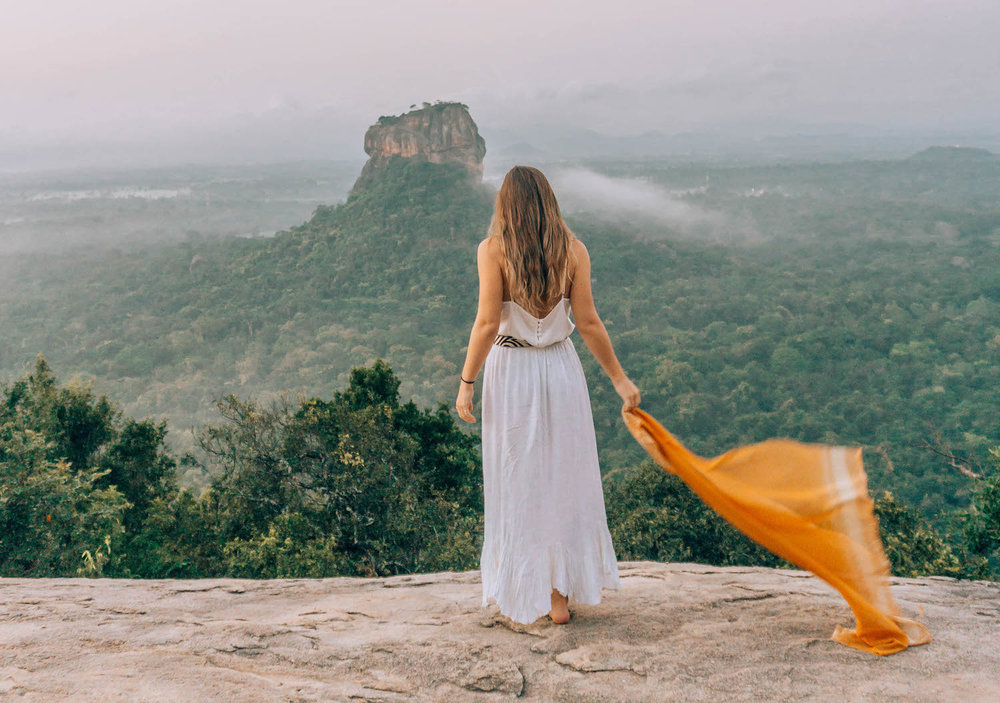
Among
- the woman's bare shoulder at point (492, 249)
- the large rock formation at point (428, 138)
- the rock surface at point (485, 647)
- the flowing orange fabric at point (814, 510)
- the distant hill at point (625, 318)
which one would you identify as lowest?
the distant hill at point (625, 318)

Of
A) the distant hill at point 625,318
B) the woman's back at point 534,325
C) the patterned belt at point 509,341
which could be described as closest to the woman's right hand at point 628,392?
the woman's back at point 534,325

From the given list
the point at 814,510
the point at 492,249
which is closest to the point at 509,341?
the point at 492,249

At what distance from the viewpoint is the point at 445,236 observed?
254 ft

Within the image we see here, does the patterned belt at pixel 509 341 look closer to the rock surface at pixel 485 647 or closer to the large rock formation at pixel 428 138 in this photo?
the rock surface at pixel 485 647

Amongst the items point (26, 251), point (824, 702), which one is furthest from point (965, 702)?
point (26, 251)

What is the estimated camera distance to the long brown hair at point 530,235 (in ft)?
11.3

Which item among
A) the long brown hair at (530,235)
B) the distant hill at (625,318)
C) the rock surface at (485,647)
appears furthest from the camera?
the distant hill at (625,318)

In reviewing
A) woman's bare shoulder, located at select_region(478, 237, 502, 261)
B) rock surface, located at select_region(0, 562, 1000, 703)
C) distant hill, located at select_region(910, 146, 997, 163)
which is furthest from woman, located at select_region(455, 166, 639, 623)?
distant hill, located at select_region(910, 146, 997, 163)

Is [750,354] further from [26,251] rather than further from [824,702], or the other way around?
[26,251]

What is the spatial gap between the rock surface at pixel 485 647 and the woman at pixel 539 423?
12.7 inches

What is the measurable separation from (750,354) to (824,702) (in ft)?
176

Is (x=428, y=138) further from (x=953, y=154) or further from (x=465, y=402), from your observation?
(x=953, y=154)

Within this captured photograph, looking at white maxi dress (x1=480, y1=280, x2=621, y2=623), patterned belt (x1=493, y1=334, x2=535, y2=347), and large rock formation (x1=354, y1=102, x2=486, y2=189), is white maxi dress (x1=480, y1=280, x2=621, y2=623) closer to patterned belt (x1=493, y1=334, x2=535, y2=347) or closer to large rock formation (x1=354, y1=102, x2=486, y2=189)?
patterned belt (x1=493, y1=334, x2=535, y2=347)

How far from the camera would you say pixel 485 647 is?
3605 mm
